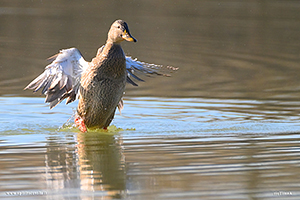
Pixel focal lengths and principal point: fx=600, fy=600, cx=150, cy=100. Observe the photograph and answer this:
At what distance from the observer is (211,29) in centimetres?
2131

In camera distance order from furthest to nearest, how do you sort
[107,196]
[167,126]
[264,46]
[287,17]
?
[287,17] → [264,46] → [167,126] → [107,196]

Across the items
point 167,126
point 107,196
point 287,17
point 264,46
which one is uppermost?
point 287,17

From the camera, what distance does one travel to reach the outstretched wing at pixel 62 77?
8609mm

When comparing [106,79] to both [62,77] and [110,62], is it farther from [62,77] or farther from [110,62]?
[62,77]

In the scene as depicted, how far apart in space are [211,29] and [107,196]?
1664 centimetres

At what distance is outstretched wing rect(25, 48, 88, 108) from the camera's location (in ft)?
Result: 28.2

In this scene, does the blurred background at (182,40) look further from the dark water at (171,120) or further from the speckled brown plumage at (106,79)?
the speckled brown plumage at (106,79)

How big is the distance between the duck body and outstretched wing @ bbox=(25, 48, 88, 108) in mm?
208

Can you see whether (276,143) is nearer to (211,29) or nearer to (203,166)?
(203,166)

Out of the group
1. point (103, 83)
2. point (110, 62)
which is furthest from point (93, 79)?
point (110, 62)

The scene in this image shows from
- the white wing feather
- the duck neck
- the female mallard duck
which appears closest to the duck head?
the female mallard duck

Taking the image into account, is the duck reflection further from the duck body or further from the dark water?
the duck body

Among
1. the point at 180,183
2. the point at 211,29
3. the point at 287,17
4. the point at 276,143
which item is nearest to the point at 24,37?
the point at 211,29

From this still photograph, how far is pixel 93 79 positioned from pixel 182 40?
36.3ft
